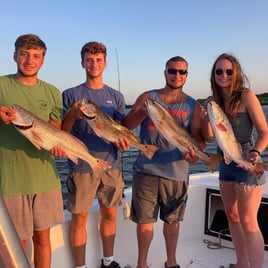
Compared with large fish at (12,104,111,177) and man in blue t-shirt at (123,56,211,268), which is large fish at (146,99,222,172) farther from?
large fish at (12,104,111,177)

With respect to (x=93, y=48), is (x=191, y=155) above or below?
below

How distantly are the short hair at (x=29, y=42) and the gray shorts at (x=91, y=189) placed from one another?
1524 mm

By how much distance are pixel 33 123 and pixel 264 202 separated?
12.0 ft

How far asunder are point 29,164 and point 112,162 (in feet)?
3.70

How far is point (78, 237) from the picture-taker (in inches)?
151

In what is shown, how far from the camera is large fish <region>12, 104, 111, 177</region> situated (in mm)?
2922

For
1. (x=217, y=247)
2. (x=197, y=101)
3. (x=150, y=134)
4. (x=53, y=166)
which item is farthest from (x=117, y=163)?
(x=217, y=247)

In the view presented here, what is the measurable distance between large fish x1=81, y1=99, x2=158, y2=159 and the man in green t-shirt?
0.38 metres

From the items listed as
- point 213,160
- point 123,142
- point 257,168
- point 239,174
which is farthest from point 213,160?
point 123,142

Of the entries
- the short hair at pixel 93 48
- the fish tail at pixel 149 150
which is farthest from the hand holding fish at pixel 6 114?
the fish tail at pixel 149 150

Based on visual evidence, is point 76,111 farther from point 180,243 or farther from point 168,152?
point 180,243

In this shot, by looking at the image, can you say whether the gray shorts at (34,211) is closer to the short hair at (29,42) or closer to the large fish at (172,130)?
the large fish at (172,130)

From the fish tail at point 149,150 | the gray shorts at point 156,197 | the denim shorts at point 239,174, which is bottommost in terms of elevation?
the gray shorts at point 156,197

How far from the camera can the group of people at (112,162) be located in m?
3.10
